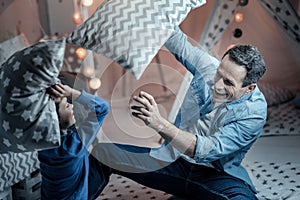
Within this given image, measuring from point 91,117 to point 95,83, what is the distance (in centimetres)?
117

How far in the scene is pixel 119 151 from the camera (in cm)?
160

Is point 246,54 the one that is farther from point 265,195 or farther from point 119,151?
point 265,195

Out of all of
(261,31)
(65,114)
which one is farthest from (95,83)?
(65,114)

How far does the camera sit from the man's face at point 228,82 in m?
1.33

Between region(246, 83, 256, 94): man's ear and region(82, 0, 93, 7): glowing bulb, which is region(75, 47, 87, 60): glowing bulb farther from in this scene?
region(246, 83, 256, 94): man's ear

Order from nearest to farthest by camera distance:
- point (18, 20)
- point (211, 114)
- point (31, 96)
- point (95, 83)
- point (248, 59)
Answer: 1. point (31, 96)
2. point (248, 59)
3. point (211, 114)
4. point (18, 20)
5. point (95, 83)

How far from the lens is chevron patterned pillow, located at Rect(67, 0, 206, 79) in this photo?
1.15 meters

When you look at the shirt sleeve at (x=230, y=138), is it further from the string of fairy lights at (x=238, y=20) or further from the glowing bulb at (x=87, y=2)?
the glowing bulb at (x=87, y=2)

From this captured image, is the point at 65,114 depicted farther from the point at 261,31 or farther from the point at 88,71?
the point at 261,31

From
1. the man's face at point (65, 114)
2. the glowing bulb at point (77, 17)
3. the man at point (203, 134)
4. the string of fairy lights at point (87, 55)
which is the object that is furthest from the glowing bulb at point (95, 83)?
the man's face at point (65, 114)

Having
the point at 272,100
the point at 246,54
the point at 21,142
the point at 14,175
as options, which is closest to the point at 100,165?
the point at 14,175

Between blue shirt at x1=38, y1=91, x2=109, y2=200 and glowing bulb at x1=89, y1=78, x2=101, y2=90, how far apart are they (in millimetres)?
1070

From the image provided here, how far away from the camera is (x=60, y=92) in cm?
121

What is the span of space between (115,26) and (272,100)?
69.0 inches
